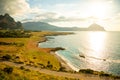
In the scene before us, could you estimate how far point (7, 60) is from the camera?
65.2m

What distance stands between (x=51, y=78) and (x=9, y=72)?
11.9 metres

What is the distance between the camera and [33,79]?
41656 mm

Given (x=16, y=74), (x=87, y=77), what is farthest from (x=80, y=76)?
(x=16, y=74)

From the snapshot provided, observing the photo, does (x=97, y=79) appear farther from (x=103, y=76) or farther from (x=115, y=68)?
(x=115, y=68)

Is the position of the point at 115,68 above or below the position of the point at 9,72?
below

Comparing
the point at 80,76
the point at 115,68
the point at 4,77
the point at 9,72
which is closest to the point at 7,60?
the point at 9,72

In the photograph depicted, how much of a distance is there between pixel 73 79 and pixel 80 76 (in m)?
4.62

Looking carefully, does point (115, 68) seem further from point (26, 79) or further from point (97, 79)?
point (26, 79)

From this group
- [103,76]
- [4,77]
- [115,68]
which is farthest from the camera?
[115,68]

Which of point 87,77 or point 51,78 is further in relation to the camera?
point 87,77

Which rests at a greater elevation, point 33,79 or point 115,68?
point 33,79

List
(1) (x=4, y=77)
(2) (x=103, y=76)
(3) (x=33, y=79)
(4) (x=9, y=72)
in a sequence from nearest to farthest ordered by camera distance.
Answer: (1) (x=4, y=77)
(3) (x=33, y=79)
(4) (x=9, y=72)
(2) (x=103, y=76)

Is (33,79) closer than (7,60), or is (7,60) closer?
(33,79)

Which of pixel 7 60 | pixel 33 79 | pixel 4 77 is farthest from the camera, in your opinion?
pixel 7 60
